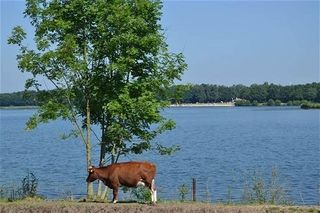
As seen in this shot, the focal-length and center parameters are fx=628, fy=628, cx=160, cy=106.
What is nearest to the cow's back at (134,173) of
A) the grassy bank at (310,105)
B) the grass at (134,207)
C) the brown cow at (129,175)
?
the brown cow at (129,175)

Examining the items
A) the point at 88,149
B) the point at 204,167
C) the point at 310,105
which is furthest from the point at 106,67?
the point at 310,105

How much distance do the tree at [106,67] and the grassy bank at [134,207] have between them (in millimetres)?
2858

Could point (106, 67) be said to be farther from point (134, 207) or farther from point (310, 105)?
point (310, 105)

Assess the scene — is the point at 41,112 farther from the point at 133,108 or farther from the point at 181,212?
the point at 181,212

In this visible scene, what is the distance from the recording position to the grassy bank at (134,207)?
16234 millimetres

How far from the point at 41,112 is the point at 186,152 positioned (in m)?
28.4

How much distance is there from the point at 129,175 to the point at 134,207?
47.5 inches

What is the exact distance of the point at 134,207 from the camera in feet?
54.1

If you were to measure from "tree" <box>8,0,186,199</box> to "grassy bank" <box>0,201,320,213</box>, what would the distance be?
2.86 metres

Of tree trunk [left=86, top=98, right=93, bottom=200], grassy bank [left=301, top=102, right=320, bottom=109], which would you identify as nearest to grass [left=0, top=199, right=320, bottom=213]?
tree trunk [left=86, top=98, right=93, bottom=200]

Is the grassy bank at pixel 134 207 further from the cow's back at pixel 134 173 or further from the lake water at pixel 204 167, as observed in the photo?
the lake water at pixel 204 167

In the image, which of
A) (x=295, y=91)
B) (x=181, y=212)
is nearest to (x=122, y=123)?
(x=181, y=212)

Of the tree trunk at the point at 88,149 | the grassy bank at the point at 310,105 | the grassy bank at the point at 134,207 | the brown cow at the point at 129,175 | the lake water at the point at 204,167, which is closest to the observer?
the grassy bank at the point at 134,207

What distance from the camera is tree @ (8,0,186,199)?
19281mm
